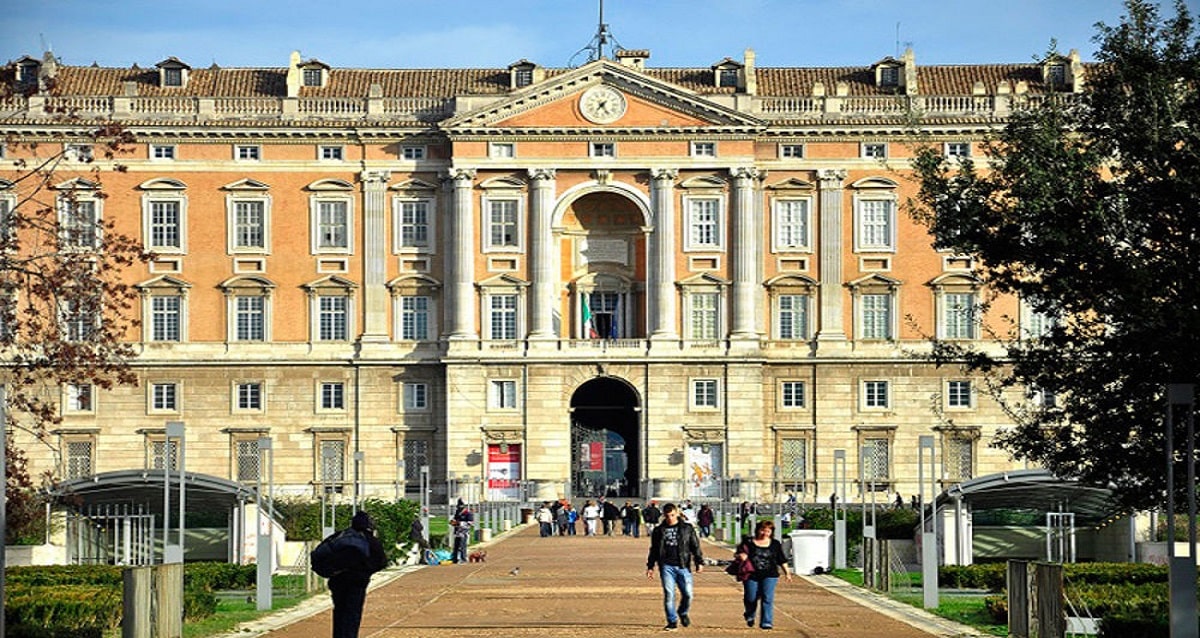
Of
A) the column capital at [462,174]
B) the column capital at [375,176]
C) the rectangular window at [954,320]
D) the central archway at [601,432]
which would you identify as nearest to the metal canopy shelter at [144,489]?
the column capital at [462,174]

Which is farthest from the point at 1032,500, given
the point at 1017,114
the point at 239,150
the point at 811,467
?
the point at 239,150

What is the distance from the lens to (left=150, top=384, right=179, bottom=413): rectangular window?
111m

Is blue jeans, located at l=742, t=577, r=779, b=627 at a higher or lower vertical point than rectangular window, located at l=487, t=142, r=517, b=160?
lower

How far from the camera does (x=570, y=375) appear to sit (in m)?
111

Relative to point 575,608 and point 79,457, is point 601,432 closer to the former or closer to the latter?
point 79,457

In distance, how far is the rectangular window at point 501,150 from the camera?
110562 mm

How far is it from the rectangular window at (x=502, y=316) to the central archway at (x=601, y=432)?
4557 millimetres

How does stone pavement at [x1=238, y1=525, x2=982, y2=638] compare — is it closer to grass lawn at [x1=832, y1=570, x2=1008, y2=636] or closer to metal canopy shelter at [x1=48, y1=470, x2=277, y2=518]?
grass lawn at [x1=832, y1=570, x2=1008, y2=636]

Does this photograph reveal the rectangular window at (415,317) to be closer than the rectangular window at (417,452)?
No

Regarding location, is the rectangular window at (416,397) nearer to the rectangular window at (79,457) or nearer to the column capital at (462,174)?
the column capital at (462,174)

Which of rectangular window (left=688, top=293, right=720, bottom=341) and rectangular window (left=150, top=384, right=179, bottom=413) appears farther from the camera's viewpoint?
rectangular window (left=150, top=384, right=179, bottom=413)

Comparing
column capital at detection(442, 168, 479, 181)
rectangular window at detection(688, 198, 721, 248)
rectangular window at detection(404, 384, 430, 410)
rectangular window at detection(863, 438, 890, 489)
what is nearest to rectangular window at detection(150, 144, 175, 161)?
column capital at detection(442, 168, 479, 181)

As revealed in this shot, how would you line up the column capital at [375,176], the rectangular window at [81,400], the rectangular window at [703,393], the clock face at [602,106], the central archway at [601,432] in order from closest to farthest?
the clock face at [602,106] < the rectangular window at [703,393] < the rectangular window at [81,400] < the column capital at [375,176] < the central archway at [601,432]

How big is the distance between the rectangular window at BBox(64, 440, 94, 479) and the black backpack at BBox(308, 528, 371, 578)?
80990 mm
